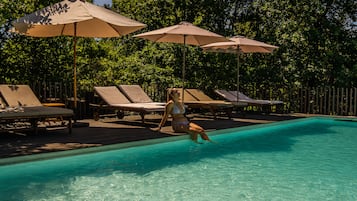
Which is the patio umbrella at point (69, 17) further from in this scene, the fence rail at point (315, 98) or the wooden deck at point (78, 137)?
the fence rail at point (315, 98)

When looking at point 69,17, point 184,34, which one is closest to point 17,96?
point 69,17

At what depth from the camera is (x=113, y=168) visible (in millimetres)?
5980

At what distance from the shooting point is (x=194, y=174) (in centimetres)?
584

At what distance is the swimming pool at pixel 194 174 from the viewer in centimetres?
478

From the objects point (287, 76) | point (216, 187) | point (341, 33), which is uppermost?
point (341, 33)

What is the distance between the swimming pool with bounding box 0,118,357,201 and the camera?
188 inches

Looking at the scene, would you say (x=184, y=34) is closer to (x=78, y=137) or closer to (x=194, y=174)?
(x=78, y=137)

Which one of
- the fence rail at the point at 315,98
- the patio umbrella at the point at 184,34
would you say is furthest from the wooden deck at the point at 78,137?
the fence rail at the point at 315,98

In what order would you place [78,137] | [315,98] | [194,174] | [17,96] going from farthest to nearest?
[315,98] < [17,96] < [78,137] < [194,174]

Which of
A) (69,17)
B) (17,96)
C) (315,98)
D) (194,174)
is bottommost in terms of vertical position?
(194,174)

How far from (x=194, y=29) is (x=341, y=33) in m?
10.3

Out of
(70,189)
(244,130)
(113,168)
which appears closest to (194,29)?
(244,130)

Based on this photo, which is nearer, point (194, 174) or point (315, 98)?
point (194, 174)

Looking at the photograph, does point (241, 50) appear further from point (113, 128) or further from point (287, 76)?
point (113, 128)
